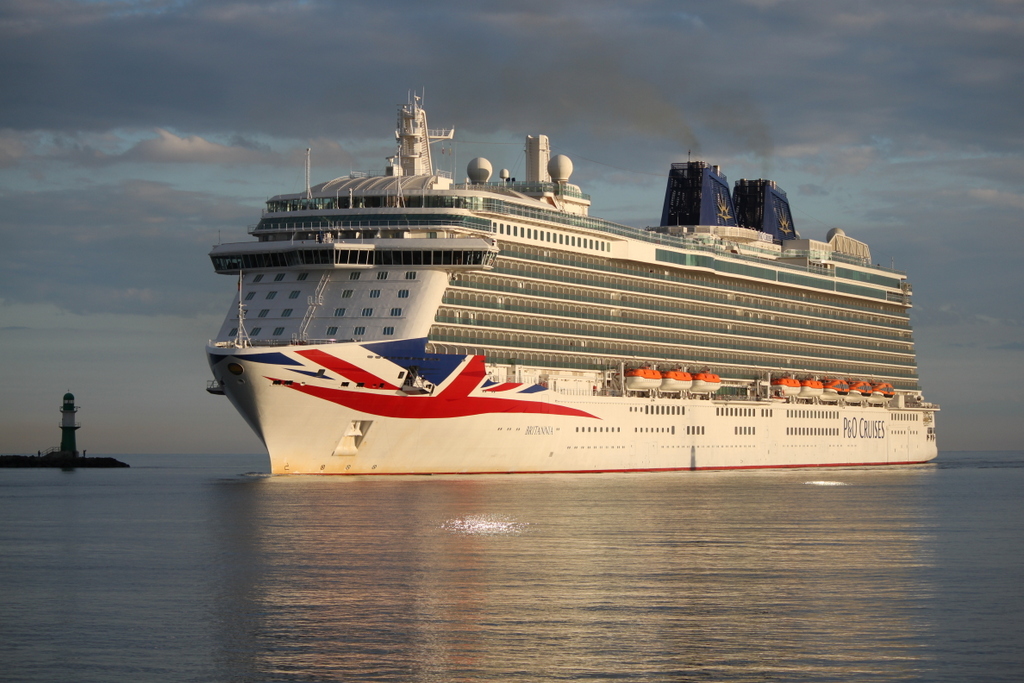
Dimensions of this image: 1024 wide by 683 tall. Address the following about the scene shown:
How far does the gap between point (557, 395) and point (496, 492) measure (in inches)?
648

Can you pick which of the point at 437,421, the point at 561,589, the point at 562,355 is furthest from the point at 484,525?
the point at 562,355

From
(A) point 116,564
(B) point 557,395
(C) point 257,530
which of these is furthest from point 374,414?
(A) point 116,564

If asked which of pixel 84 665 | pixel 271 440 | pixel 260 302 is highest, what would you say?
pixel 260 302

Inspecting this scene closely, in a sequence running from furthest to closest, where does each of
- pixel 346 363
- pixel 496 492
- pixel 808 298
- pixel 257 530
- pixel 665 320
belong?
pixel 808 298, pixel 665 320, pixel 346 363, pixel 496 492, pixel 257 530

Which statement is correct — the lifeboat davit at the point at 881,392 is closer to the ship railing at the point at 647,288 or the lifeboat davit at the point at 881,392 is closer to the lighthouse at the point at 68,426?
the ship railing at the point at 647,288

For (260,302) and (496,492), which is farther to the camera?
(260,302)

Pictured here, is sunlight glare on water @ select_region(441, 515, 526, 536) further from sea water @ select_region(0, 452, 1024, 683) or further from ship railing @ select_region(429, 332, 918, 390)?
ship railing @ select_region(429, 332, 918, 390)

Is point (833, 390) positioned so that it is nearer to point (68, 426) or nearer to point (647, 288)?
point (647, 288)

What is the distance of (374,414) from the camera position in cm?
6116

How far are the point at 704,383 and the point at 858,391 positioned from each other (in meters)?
23.0

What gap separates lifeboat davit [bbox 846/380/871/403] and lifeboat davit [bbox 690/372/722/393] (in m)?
20.2

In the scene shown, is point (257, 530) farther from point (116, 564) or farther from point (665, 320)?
point (665, 320)

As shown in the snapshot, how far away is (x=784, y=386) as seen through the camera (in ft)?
309

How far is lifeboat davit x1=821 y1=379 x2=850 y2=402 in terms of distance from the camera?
3919 inches
